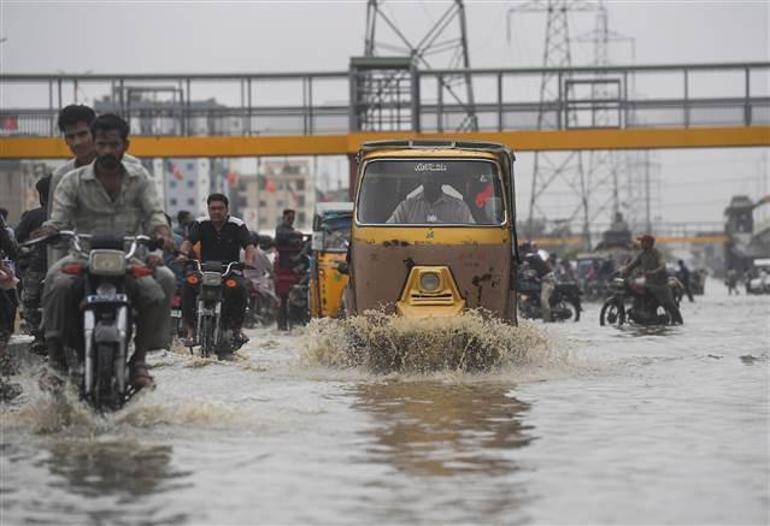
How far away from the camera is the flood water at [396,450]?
6715 mm

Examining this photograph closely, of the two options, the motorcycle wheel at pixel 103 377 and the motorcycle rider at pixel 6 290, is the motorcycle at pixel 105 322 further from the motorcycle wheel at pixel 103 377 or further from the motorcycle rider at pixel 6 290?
the motorcycle rider at pixel 6 290

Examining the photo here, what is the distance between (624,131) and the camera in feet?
127

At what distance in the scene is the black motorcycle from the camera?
27500 mm

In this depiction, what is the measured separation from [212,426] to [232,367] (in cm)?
525

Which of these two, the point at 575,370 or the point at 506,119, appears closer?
the point at 575,370

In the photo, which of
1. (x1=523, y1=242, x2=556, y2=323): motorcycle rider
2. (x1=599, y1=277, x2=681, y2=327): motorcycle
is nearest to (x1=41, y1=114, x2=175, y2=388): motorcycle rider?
(x1=599, y1=277, x2=681, y2=327): motorcycle

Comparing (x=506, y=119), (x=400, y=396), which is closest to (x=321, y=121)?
(x=506, y=119)

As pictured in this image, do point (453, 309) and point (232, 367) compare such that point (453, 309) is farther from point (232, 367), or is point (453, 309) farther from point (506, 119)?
point (506, 119)

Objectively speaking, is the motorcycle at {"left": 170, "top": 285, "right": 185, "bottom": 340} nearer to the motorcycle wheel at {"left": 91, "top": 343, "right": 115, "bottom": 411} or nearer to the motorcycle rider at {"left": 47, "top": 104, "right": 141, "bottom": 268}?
the motorcycle rider at {"left": 47, "top": 104, "right": 141, "bottom": 268}

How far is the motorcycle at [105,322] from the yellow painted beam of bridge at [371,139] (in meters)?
29.1

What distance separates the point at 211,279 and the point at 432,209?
2.24m

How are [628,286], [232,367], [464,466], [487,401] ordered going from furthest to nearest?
[628,286], [232,367], [487,401], [464,466]

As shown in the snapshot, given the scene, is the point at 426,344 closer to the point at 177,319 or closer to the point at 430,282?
the point at 430,282

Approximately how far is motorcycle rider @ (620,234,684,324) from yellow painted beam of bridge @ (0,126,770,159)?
1119 cm
